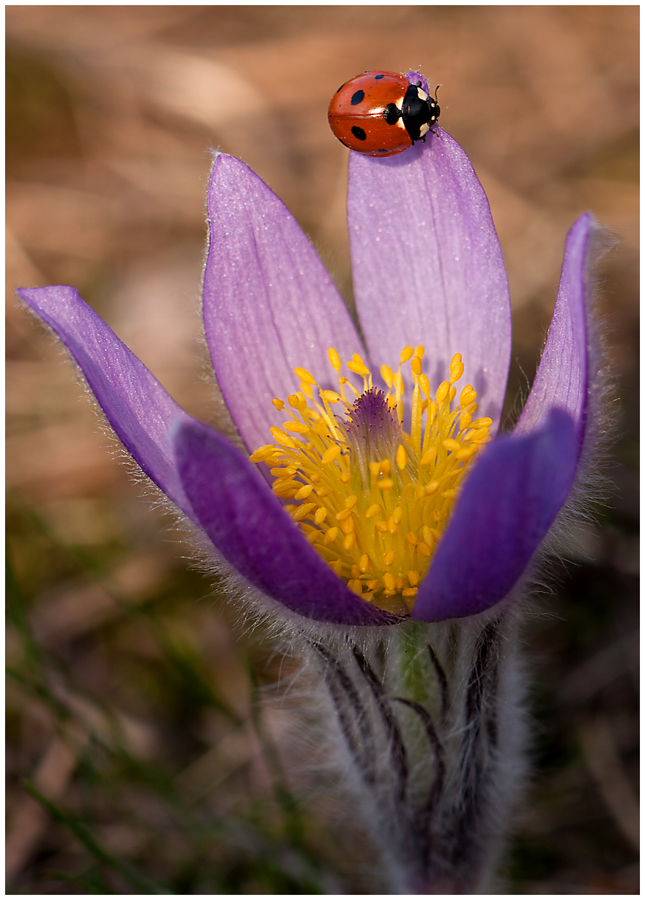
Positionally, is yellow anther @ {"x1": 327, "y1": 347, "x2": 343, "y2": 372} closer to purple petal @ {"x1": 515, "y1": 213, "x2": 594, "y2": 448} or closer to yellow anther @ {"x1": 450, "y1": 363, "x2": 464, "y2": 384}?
yellow anther @ {"x1": 450, "y1": 363, "x2": 464, "y2": 384}

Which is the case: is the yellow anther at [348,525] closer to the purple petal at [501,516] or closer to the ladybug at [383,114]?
the purple petal at [501,516]

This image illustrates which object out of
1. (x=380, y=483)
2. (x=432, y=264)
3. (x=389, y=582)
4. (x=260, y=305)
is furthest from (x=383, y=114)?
(x=389, y=582)

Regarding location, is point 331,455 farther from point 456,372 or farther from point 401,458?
point 456,372

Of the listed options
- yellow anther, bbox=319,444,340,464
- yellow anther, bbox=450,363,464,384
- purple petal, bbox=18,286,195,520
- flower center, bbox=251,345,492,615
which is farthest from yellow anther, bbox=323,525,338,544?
yellow anther, bbox=450,363,464,384

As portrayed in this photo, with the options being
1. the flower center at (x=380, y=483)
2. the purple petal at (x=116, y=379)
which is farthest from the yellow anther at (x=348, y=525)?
the purple petal at (x=116, y=379)

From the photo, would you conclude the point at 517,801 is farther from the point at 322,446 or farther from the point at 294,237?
the point at 294,237

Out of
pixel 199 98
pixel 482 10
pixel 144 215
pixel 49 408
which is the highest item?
pixel 482 10

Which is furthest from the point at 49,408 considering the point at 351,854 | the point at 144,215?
the point at 351,854
